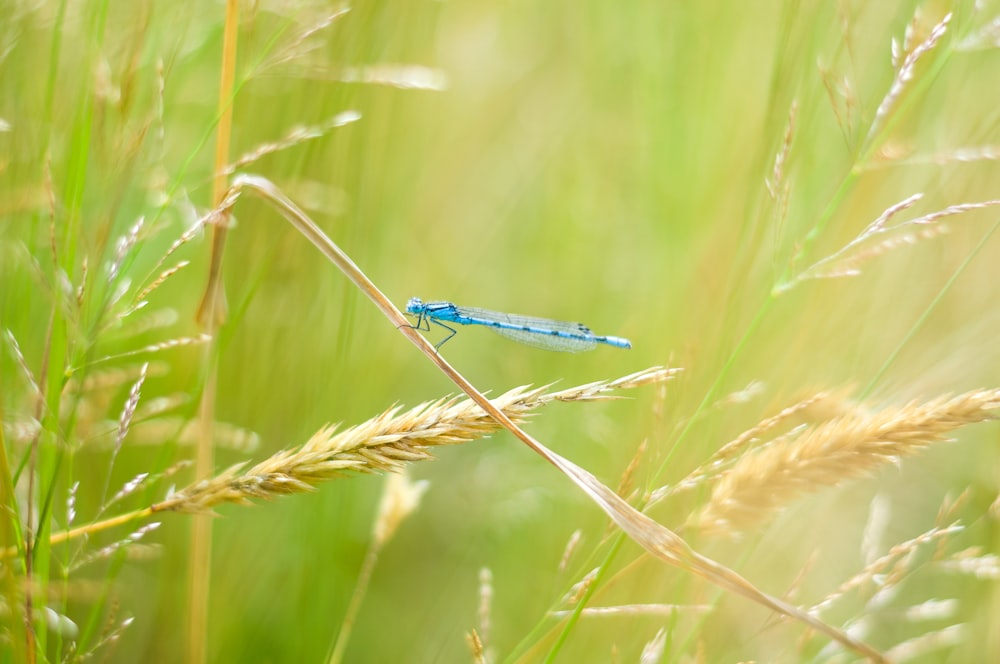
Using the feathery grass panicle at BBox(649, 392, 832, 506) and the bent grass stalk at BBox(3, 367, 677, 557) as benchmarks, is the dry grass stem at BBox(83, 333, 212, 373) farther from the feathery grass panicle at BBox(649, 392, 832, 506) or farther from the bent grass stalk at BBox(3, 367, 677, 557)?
the feathery grass panicle at BBox(649, 392, 832, 506)

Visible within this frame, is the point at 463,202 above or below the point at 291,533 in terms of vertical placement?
above

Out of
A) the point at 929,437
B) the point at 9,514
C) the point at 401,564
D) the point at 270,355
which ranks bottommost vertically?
the point at 401,564

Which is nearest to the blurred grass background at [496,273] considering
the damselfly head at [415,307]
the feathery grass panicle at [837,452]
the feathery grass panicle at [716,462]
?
the feathery grass panicle at [716,462]

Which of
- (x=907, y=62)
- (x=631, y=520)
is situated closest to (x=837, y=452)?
(x=631, y=520)

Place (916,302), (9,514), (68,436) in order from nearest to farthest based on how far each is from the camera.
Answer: (9,514) → (68,436) → (916,302)

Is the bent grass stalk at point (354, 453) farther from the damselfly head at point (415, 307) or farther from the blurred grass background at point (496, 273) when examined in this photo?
the damselfly head at point (415, 307)

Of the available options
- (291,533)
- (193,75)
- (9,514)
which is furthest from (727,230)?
(9,514)

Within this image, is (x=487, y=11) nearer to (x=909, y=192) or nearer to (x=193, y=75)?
(x=193, y=75)
